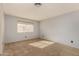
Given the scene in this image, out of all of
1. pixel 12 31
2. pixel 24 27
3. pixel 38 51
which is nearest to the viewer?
pixel 38 51

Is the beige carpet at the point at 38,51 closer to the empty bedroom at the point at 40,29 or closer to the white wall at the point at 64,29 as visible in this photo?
the empty bedroom at the point at 40,29

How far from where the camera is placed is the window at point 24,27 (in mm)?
5103

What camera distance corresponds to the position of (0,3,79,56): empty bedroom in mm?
2699

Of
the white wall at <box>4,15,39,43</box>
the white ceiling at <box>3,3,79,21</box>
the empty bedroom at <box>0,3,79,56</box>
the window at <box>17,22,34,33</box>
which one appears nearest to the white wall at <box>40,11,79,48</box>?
the empty bedroom at <box>0,3,79,56</box>

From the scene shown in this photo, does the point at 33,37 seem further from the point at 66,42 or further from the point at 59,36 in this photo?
the point at 66,42

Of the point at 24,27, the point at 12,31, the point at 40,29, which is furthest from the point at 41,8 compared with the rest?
the point at 40,29

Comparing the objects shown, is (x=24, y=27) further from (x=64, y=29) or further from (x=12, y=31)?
(x=64, y=29)

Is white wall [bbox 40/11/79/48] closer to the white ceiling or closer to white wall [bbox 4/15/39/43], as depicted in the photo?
the white ceiling

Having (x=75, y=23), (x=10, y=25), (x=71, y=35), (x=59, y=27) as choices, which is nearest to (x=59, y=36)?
(x=59, y=27)

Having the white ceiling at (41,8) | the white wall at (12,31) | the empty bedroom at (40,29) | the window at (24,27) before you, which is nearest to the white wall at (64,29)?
the empty bedroom at (40,29)

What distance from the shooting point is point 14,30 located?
468 cm

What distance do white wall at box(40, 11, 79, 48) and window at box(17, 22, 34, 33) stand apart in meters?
1.25

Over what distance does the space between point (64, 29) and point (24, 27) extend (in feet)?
9.38

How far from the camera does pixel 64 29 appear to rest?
4004 mm
